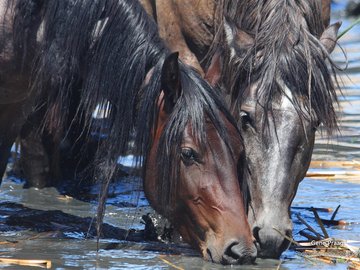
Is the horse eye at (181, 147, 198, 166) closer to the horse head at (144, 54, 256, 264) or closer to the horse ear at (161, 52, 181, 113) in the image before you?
the horse head at (144, 54, 256, 264)

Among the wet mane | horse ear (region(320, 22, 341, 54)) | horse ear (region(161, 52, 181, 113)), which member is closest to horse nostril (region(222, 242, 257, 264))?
horse ear (region(161, 52, 181, 113))

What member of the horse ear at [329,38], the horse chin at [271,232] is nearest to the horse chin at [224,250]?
the horse chin at [271,232]

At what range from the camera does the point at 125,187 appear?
824 cm

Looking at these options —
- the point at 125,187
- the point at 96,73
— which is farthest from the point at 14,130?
the point at 96,73

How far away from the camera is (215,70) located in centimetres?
644

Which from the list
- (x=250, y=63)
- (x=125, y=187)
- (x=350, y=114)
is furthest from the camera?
(x=350, y=114)

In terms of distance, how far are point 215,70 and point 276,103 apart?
0.48m

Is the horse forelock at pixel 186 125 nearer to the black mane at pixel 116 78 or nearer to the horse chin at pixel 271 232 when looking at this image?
the black mane at pixel 116 78

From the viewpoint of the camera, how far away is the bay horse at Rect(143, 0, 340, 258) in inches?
234

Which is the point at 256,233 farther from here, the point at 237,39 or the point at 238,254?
the point at 237,39

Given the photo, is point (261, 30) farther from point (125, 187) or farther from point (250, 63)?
point (125, 187)

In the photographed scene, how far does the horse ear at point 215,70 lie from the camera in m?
6.32

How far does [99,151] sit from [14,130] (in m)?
1.75

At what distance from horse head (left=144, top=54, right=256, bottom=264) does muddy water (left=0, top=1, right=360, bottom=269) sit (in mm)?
209
